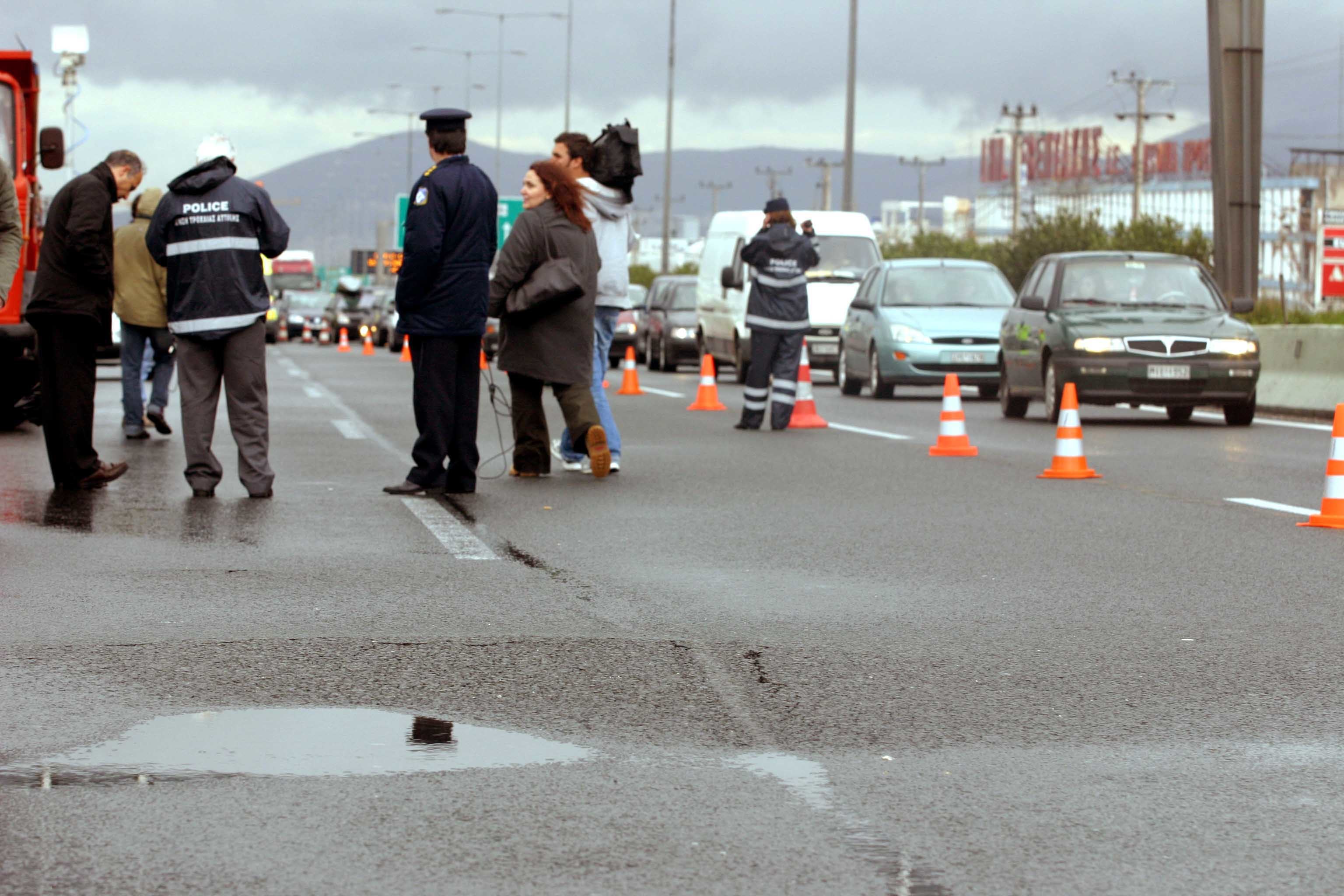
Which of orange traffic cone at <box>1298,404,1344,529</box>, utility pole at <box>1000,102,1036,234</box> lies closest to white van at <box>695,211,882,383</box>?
orange traffic cone at <box>1298,404,1344,529</box>

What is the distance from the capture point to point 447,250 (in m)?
11.1

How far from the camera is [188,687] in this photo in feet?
18.9

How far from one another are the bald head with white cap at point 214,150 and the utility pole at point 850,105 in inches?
1134

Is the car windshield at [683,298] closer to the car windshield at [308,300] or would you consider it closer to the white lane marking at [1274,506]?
the white lane marking at [1274,506]

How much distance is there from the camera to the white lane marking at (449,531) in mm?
8812

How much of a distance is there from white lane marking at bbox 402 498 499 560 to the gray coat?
4.39 feet

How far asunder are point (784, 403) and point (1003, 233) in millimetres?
151676

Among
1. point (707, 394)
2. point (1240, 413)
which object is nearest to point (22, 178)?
point (707, 394)

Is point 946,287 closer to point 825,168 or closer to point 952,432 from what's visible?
point 952,432

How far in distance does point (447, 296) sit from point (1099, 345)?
9.16 metres

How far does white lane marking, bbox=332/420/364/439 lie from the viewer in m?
16.8

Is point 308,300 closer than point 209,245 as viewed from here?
No

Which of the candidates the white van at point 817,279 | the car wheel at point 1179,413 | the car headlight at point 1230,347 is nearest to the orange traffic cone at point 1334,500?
the car headlight at point 1230,347

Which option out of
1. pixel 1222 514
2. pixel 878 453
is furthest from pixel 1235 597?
pixel 878 453
